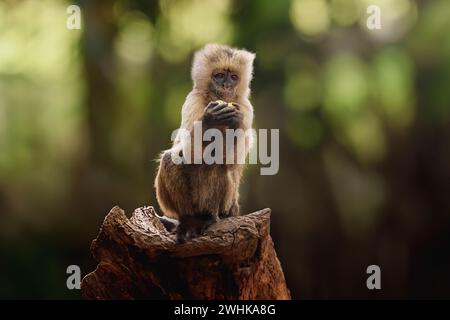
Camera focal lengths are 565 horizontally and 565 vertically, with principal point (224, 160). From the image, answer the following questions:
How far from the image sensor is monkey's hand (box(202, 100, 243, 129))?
174 inches

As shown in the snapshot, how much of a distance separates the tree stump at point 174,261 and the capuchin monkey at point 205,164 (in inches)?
7.2

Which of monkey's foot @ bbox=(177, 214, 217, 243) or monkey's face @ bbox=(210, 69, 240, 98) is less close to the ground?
monkey's face @ bbox=(210, 69, 240, 98)

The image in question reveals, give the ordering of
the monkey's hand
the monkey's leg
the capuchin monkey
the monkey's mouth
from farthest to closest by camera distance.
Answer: the monkey's mouth, the monkey's leg, the capuchin monkey, the monkey's hand

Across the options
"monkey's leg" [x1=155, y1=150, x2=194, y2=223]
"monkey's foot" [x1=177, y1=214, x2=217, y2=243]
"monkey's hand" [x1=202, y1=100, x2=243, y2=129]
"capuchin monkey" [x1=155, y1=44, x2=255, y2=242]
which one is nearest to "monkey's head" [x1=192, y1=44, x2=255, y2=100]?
"capuchin monkey" [x1=155, y1=44, x2=255, y2=242]

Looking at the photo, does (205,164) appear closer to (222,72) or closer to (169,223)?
(169,223)

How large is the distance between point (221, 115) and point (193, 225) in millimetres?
921

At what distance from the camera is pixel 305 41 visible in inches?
311

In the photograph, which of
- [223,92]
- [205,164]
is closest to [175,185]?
[205,164]

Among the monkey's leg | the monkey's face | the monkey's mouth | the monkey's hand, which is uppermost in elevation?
the monkey's face

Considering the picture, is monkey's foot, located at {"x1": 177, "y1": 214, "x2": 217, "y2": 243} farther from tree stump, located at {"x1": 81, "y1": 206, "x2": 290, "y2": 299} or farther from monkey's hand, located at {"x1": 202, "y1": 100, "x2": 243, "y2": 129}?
monkey's hand, located at {"x1": 202, "y1": 100, "x2": 243, "y2": 129}

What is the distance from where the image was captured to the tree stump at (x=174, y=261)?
4309mm

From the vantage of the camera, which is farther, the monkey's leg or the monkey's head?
the monkey's head

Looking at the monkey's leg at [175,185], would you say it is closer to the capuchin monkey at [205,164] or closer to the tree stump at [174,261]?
the capuchin monkey at [205,164]

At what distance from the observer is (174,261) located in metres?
4.34
